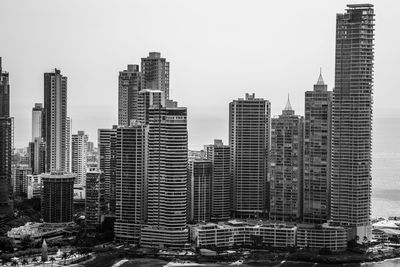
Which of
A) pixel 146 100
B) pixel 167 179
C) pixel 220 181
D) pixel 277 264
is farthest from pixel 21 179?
pixel 277 264

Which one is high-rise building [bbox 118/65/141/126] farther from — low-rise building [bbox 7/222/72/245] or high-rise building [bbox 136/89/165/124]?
low-rise building [bbox 7/222/72/245]

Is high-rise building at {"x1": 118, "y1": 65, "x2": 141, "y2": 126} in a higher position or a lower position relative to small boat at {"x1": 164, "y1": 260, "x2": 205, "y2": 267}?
higher

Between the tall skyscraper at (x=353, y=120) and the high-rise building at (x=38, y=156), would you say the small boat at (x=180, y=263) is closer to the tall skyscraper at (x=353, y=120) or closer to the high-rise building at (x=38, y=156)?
the tall skyscraper at (x=353, y=120)

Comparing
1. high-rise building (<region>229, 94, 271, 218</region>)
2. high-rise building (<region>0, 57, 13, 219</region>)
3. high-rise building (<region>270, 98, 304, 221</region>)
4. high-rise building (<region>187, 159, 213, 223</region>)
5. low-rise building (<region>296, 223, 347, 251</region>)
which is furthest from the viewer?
high-rise building (<region>0, 57, 13, 219</region>)

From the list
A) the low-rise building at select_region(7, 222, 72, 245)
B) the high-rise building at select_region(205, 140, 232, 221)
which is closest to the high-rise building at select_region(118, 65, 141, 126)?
→ the high-rise building at select_region(205, 140, 232, 221)

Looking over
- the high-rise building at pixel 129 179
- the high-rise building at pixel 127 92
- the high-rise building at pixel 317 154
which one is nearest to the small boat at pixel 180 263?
the high-rise building at pixel 129 179
